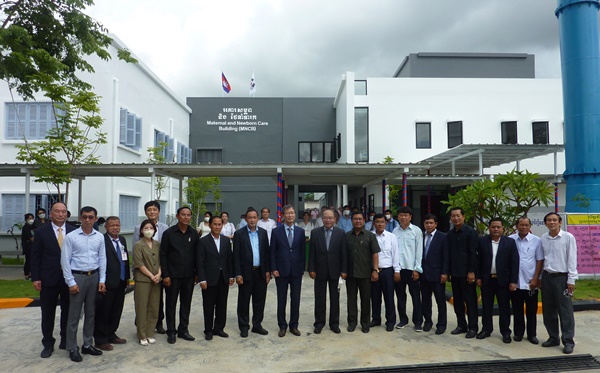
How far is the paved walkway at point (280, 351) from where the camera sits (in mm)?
4801

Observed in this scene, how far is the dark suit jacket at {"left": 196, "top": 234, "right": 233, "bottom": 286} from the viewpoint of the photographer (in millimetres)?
5688

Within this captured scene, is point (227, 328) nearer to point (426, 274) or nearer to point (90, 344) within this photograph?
point (90, 344)

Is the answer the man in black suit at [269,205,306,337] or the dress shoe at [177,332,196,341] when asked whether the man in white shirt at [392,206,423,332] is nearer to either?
the man in black suit at [269,205,306,337]

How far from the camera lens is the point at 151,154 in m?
18.7

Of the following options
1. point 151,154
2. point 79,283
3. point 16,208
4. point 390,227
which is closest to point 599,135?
point 390,227

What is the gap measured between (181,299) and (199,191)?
17292 mm

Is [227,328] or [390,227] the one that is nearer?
[227,328]

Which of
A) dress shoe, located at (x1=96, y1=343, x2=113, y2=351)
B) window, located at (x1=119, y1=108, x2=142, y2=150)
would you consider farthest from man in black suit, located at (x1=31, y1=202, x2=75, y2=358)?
window, located at (x1=119, y1=108, x2=142, y2=150)

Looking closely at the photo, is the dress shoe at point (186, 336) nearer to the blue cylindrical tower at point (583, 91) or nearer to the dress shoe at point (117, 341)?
the dress shoe at point (117, 341)

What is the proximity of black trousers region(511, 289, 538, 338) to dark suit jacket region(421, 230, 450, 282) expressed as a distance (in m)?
0.90

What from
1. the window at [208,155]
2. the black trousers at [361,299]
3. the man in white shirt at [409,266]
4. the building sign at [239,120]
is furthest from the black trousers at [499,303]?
the window at [208,155]

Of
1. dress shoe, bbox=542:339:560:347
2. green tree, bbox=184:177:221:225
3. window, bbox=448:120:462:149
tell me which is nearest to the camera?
dress shoe, bbox=542:339:560:347

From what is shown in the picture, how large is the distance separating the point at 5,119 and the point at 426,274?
1491 centimetres

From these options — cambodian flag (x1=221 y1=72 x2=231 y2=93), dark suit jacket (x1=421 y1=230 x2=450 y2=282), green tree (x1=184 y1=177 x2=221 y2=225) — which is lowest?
dark suit jacket (x1=421 y1=230 x2=450 y2=282)
